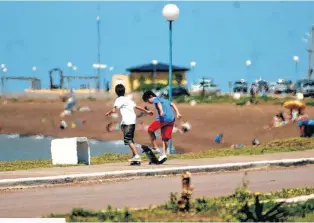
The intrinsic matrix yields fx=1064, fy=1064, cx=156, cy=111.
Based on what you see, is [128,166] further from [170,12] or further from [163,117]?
[170,12]

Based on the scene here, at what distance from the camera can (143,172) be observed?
16.3m

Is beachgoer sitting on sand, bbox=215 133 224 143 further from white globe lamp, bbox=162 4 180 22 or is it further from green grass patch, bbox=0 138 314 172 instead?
white globe lamp, bbox=162 4 180 22

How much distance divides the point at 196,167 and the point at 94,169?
1.62 meters

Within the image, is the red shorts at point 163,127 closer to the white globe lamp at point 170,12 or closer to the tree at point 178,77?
the white globe lamp at point 170,12

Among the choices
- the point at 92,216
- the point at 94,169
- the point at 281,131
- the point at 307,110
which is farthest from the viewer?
the point at 307,110

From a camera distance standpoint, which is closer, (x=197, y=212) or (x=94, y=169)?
(x=197, y=212)

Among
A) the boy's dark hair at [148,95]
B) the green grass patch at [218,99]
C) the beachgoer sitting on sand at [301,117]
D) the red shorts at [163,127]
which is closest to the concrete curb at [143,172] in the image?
the red shorts at [163,127]

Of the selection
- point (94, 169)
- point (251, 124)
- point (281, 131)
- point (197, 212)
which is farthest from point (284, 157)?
point (251, 124)

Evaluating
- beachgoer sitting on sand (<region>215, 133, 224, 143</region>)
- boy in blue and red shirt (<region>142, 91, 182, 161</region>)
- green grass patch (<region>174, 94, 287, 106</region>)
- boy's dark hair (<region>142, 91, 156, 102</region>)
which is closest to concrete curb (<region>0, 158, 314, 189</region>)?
boy in blue and red shirt (<region>142, 91, 182, 161</region>)

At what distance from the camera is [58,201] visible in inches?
521

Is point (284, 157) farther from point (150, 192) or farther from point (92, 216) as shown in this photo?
point (92, 216)

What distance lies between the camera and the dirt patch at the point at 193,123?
1841 inches

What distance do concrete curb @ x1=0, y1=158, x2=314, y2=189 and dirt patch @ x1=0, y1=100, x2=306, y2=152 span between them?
76.6ft

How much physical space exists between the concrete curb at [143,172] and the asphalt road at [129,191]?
0.86 ft
